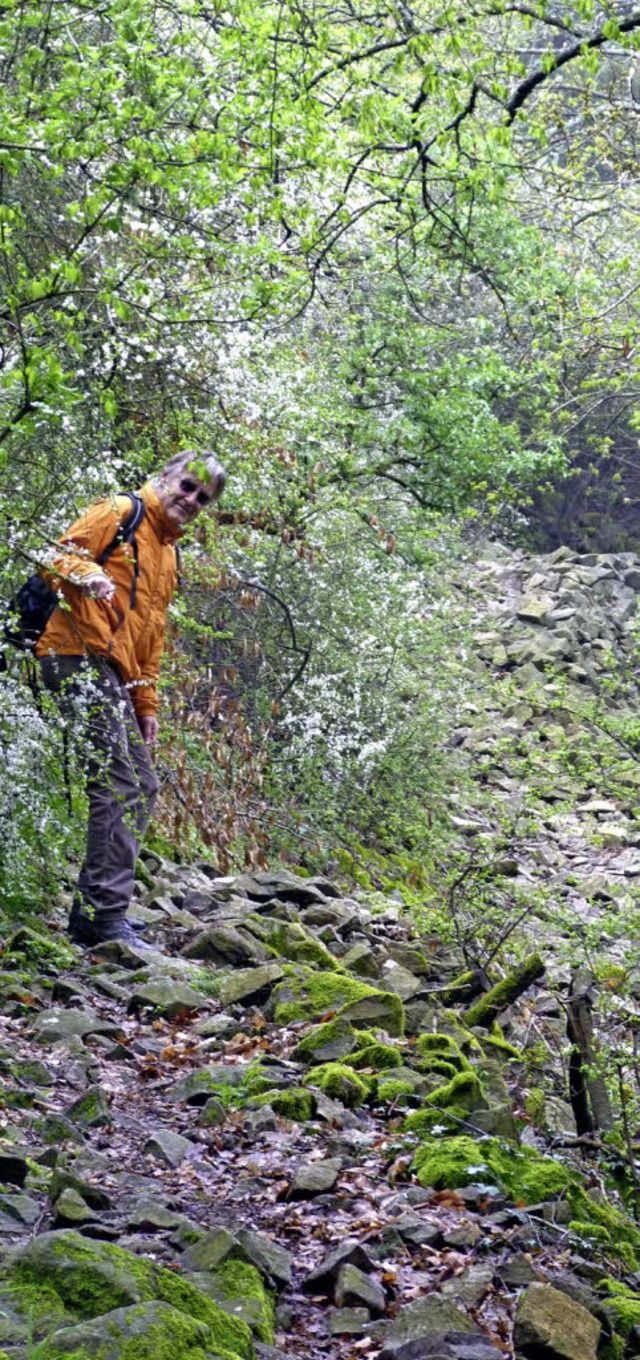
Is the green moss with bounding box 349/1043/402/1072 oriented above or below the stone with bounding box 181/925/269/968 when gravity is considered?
below

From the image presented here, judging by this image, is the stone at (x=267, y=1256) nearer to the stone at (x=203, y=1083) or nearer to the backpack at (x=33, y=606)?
the stone at (x=203, y=1083)

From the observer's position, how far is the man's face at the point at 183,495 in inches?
233

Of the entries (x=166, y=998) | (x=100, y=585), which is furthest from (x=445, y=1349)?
(x=100, y=585)

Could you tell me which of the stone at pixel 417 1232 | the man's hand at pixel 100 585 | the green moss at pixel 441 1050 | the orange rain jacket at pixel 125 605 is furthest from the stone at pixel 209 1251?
the orange rain jacket at pixel 125 605

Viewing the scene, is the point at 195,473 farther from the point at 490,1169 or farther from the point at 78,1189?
the point at 78,1189

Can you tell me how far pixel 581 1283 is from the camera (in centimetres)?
344

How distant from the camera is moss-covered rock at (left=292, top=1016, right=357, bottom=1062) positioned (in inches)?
199

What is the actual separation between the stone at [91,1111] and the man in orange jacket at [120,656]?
4.53 ft

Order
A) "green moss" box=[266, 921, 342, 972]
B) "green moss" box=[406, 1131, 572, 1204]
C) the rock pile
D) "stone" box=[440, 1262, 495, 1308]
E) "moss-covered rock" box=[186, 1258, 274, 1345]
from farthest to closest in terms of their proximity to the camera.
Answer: "green moss" box=[266, 921, 342, 972] → "green moss" box=[406, 1131, 572, 1204] → "stone" box=[440, 1262, 495, 1308] → "moss-covered rock" box=[186, 1258, 274, 1345] → the rock pile

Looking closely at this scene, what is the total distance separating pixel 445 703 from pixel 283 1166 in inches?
343

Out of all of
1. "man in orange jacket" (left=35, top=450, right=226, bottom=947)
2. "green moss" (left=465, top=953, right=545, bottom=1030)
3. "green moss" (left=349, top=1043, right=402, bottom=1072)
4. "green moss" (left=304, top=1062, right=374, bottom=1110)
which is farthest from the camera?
"green moss" (left=465, top=953, right=545, bottom=1030)

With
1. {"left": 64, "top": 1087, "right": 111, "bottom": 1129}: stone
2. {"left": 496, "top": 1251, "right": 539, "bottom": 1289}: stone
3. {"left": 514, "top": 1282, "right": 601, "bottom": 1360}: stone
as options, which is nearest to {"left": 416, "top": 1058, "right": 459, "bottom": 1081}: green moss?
{"left": 64, "top": 1087, "right": 111, "bottom": 1129}: stone

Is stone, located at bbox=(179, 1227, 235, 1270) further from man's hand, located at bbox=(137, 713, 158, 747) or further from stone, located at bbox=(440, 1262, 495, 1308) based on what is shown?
man's hand, located at bbox=(137, 713, 158, 747)

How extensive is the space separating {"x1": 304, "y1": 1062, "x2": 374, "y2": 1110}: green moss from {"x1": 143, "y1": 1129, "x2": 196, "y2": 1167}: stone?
2.39 ft
